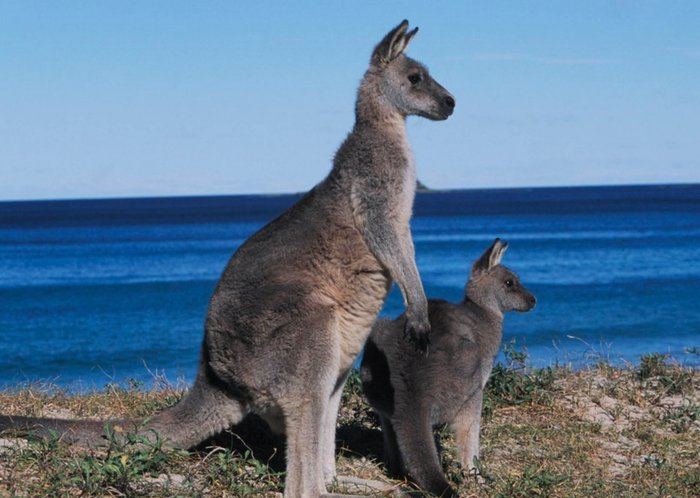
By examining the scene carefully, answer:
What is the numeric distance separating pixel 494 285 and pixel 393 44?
2055 millimetres

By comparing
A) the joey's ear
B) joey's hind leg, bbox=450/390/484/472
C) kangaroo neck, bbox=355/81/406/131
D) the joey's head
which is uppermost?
the joey's head

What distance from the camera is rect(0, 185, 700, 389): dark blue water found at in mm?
20562

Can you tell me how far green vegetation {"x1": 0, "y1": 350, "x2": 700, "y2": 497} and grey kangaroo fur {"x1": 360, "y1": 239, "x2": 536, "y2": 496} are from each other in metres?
0.22

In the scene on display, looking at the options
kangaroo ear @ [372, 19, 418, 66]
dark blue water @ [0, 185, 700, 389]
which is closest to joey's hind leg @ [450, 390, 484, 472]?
kangaroo ear @ [372, 19, 418, 66]

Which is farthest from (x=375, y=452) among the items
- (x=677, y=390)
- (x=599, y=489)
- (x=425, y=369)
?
(x=677, y=390)

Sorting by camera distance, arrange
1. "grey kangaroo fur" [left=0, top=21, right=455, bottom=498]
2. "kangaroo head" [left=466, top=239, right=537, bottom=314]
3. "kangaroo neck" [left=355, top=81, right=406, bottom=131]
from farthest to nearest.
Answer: "kangaroo head" [left=466, top=239, right=537, bottom=314], "kangaroo neck" [left=355, top=81, right=406, bottom=131], "grey kangaroo fur" [left=0, top=21, right=455, bottom=498]

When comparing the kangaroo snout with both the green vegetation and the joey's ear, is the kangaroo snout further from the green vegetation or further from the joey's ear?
the green vegetation

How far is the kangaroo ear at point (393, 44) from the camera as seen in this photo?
19.7 feet

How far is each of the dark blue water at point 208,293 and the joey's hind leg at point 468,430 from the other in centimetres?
302

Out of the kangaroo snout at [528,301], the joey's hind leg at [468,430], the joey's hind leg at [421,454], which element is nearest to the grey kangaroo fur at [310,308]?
the joey's hind leg at [421,454]

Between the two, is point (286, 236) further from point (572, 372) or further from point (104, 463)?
point (572, 372)

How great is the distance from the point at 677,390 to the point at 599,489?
2.40 m

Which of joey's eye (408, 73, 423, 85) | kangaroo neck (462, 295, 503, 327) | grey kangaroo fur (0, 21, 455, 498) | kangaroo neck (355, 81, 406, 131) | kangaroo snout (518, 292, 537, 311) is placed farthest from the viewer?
kangaroo snout (518, 292, 537, 311)

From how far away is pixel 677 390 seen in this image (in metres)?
7.69
